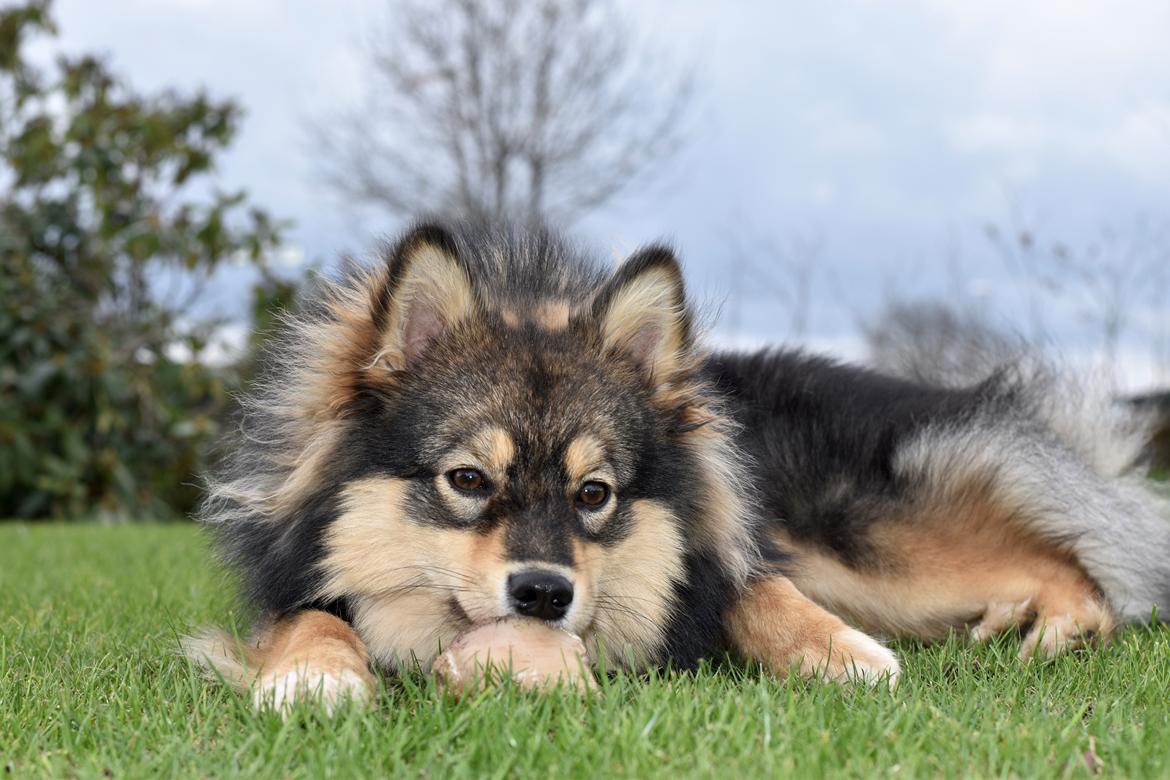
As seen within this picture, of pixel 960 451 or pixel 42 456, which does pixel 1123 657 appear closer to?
pixel 960 451

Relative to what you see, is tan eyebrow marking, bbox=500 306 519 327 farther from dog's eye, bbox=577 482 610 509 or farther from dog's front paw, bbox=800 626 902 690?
dog's front paw, bbox=800 626 902 690

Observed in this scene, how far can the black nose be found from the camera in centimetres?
282

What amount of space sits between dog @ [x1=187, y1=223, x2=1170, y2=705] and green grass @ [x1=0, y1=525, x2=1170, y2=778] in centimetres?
17

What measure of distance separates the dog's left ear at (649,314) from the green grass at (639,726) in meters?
0.97

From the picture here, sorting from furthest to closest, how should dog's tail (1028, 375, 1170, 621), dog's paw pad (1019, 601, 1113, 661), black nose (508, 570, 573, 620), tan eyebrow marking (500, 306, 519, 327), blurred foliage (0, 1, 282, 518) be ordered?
blurred foliage (0, 1, 282, 518) → dog's tail (1028, 375, 1170, 621) → dog's paw pad (1019, 601, 1113, 661) → tan eyebrow marking (500, 306, 519, 327) → black nose (508, 570, 573, 620)

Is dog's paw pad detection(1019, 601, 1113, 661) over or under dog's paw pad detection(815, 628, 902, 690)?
under

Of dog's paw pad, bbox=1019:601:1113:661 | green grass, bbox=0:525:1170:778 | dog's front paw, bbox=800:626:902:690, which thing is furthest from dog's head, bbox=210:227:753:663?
dog's paw pad, bbox=1019:601:1113:661

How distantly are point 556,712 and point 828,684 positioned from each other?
779 millimetres

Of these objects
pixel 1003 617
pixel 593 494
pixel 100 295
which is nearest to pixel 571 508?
pixel 593 494

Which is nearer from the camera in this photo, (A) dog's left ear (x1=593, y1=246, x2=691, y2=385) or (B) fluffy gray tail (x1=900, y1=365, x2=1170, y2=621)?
(A) dog's left ear (x1=593, y1=246, x2=691, y2=385)

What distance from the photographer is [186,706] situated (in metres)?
2.98

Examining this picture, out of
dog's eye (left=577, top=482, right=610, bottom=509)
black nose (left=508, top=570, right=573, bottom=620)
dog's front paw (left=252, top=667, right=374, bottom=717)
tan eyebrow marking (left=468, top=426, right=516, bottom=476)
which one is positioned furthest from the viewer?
dog's eye (left=577, top=482, right=610, bottom=509)

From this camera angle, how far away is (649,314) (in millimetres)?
3346

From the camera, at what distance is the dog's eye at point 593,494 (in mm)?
3057
